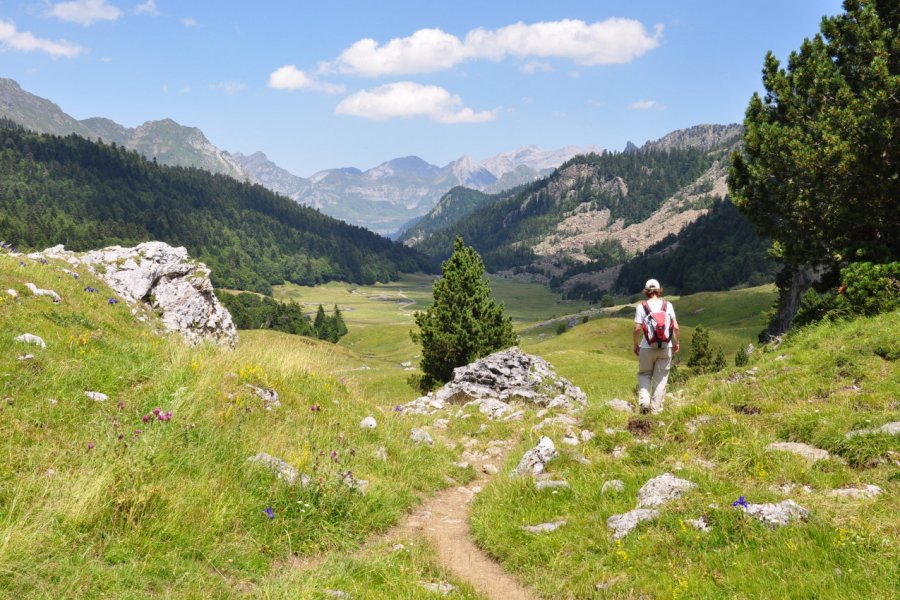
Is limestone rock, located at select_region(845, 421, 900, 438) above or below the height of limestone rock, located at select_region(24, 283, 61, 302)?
below

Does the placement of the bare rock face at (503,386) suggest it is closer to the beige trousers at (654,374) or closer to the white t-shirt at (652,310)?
the beige trousers at (654,374)

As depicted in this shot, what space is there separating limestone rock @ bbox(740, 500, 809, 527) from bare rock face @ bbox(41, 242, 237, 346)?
2056 cm

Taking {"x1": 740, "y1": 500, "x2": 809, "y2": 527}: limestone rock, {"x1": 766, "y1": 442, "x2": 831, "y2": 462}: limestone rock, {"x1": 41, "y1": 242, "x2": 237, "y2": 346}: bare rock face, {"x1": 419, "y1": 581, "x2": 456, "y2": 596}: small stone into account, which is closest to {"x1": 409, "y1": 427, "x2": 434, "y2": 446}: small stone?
{"x1": 419, "y1": 581, "x2": 456, "y2": 596}: small stone

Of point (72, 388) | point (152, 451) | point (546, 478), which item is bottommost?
point (546, 478)

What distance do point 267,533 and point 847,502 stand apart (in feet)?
24.9

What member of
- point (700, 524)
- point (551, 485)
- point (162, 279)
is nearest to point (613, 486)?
point (551, 485)

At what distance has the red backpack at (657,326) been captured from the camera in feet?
39.1

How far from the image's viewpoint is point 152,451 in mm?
6586

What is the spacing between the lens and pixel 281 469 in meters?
7.80

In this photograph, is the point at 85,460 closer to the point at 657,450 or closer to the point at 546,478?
the point at 546,478

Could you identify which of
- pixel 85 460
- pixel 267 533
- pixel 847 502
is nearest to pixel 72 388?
pixel 85 460

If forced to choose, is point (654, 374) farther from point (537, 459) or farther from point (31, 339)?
point (31, 339)

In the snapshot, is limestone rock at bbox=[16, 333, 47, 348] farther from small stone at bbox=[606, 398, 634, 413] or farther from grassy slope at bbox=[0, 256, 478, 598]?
small stone at bbox=[606, 398, 634, 413]

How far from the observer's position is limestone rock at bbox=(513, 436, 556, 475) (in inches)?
402
